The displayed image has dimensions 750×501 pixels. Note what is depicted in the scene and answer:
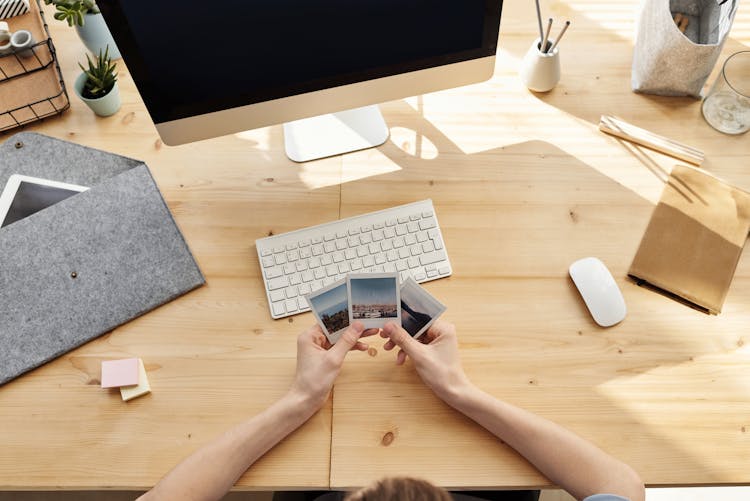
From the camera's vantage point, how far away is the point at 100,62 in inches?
43.3

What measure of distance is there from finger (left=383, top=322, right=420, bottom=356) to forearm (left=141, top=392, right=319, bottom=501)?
0.16 metres

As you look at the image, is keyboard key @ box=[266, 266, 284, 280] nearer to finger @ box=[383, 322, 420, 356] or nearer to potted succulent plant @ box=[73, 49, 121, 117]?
finger @ box=[383, 322, 420, 356]

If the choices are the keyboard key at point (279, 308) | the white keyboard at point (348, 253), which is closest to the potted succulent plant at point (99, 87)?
the white keyboard at point (348, 253)

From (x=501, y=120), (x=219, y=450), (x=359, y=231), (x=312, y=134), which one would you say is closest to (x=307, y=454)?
(x=219, y=450)

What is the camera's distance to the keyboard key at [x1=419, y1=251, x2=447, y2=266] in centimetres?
99

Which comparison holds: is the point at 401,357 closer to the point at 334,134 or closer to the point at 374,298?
the point at 374,298

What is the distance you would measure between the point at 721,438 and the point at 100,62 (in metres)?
1.26

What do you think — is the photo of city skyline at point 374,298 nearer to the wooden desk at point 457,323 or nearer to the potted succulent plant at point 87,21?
the wooden desk at point 457,323

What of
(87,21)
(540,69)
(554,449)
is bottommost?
(554,449)

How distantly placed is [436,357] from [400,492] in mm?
252

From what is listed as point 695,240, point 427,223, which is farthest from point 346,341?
point 695,240

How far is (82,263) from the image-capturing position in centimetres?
98

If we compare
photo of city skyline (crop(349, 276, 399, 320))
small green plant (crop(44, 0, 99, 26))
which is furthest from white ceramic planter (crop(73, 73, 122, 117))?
photo of city skyline (crop(349, 276, 399, 320))

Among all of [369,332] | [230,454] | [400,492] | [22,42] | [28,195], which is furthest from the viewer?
[22,42]
